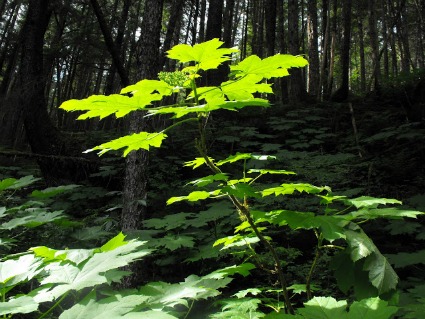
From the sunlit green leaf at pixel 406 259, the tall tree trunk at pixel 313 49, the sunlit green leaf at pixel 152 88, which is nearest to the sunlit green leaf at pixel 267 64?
the sunlit green leaf at pixel 152 88

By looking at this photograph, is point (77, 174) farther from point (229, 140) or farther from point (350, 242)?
point (350, 242)

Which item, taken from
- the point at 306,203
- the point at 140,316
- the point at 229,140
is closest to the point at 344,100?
the point at 229,140

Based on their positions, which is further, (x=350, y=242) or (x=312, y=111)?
(x=312, y=111)

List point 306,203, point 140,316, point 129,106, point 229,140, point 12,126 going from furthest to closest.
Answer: point 12,126, point 229,140, point 306,203, point 129,106, point 140,316

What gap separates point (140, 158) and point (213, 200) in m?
1.66

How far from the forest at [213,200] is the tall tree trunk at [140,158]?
2 centimetres

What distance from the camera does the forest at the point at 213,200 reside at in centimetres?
127

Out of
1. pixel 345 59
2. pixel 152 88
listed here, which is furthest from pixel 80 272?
pixel 345 59

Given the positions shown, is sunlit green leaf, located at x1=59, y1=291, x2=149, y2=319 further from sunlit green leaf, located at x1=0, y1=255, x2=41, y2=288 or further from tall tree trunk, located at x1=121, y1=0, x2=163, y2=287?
tall tree trunk, located at x1=121, y1=0, x2=163, y2=287

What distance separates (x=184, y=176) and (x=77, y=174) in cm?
242

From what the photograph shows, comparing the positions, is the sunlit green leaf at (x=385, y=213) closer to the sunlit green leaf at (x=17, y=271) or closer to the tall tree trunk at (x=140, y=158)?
the sunlit green leaf at (x=17, y=271)

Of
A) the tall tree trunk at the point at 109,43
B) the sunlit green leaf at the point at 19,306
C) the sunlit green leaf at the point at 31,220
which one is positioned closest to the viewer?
the sunlit green leaf at the point at 19,306

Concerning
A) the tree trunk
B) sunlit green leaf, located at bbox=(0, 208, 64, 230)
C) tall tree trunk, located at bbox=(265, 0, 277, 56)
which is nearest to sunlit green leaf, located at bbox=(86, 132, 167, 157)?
sunlit green leaf, located at bbox=(0, 208, 64, 230)

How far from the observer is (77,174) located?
7012mm
